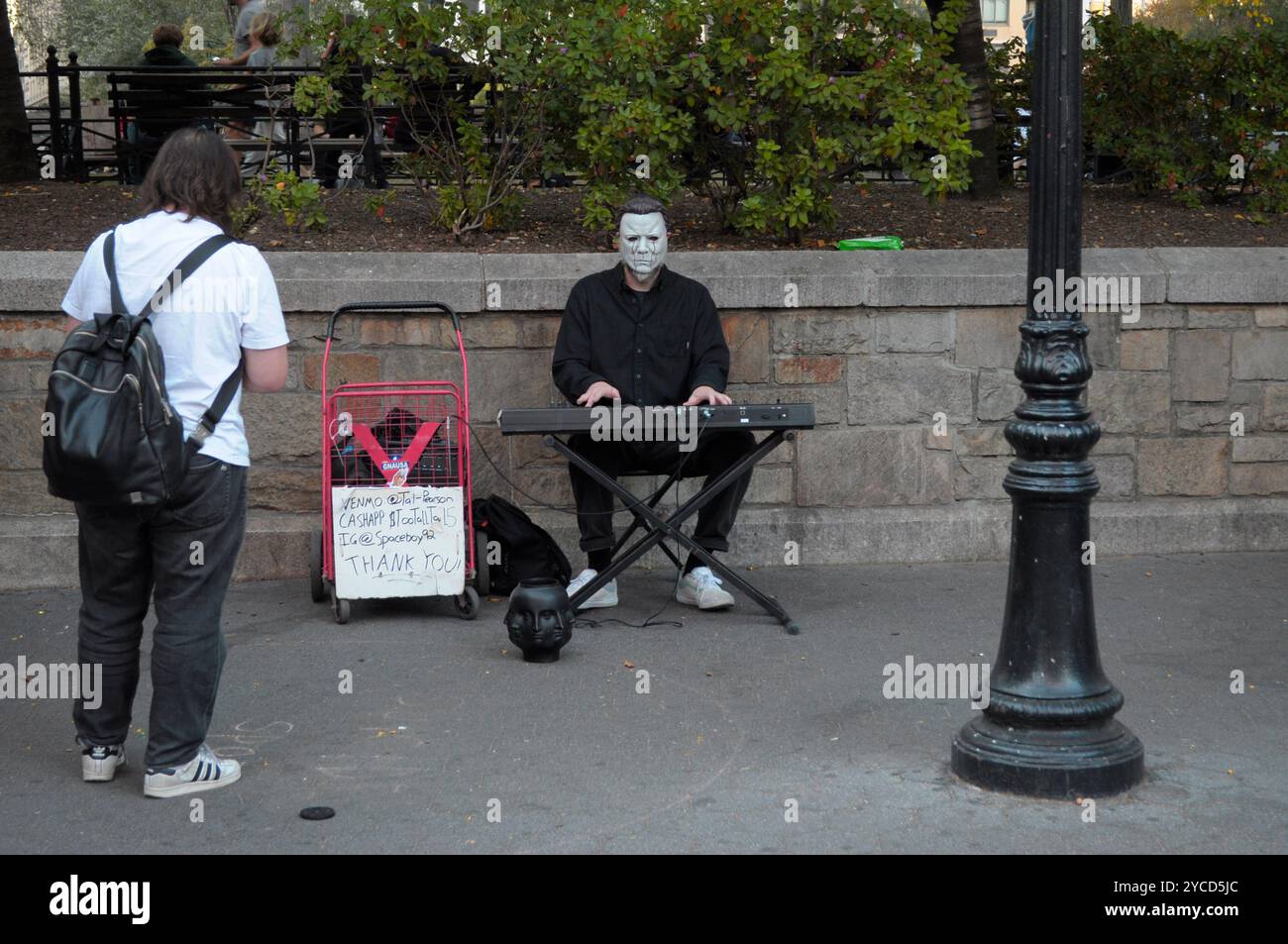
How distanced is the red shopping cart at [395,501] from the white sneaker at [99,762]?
182cm

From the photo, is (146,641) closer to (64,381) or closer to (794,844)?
(64,381)

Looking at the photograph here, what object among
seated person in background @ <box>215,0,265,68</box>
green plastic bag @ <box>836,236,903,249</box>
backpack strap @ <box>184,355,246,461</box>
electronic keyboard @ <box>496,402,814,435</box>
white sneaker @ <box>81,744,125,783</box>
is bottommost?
white sneaker @ <box>81,744,125,783</box>

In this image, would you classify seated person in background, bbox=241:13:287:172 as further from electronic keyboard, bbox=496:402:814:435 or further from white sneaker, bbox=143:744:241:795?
white sneaker, bbox=143:744:241:795

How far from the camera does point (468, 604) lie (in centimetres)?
644

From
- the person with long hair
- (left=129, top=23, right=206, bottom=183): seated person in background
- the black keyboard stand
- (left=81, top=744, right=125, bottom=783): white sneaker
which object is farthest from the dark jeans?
(left=129, top=23, right=206, bottom=183): seated person in background

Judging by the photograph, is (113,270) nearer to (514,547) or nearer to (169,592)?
(169,592)

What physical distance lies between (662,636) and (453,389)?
1486 millimetres

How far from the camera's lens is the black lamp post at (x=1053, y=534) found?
429 cm

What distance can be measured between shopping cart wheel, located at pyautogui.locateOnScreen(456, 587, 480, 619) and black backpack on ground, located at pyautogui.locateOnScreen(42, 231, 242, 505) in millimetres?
2426

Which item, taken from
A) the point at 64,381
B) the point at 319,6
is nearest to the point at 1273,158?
the point at 64,381

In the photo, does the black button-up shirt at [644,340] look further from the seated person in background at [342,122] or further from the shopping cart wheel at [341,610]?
the seated person in background at [342,122]

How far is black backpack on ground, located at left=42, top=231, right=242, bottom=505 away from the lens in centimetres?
396

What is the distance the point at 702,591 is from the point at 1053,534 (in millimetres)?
2313

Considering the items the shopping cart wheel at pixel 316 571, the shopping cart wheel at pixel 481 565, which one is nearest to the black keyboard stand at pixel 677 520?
the shopping cart wheel at pixel 481 565
